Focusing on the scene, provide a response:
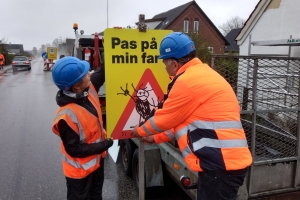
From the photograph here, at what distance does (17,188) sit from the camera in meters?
4.49

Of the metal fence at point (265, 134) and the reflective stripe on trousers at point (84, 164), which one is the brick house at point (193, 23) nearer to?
the metal fence at point (265, 134)

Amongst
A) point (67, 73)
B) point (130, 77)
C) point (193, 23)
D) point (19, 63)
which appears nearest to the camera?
point (67, 73)

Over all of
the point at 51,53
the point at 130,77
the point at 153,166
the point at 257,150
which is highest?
the point at 51,53

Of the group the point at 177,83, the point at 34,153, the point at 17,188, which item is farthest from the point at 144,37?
the point at 34,153

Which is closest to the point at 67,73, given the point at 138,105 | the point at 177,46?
the point at 138,105

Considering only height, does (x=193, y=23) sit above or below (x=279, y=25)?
above

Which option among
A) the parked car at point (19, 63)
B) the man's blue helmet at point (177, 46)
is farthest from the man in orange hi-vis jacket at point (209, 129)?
the parked car at point (19, 63)

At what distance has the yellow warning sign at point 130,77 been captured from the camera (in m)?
2.77

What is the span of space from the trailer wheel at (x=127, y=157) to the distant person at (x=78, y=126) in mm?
1743

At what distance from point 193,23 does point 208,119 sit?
37.6 metres

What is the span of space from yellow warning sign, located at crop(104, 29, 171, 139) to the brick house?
112 ft

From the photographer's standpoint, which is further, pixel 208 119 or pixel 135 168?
pixel 135 168

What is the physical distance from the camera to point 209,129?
1946 millimetres

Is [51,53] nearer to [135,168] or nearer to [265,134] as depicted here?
[135,168]
